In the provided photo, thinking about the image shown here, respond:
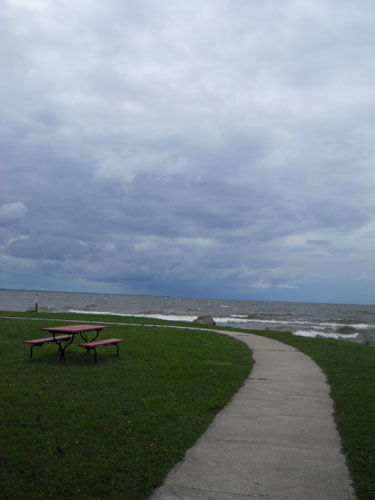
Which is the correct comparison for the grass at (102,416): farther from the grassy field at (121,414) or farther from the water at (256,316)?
the water at (256,316)

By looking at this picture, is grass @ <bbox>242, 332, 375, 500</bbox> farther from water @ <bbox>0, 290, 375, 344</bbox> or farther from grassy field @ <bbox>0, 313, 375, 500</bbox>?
water @ <bbox>0, 290, 375, 344</bbox>

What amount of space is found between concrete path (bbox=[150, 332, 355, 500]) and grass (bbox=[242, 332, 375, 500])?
0.13 metres

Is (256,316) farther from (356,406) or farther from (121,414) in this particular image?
(121,414)

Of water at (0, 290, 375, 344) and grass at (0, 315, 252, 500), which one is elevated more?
grass at (0, 315, 252, 500)

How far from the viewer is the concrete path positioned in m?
4.08

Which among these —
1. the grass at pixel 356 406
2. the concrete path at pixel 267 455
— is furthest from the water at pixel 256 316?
the concrete path at pixel 267 455

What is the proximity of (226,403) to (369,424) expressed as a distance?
2221 mm

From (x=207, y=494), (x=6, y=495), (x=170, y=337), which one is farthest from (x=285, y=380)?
(x=170, y=337)

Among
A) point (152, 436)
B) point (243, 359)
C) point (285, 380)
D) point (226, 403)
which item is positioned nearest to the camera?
point (152, 436)

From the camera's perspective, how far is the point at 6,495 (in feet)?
13.0

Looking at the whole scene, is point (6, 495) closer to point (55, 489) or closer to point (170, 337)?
point (55, 489)

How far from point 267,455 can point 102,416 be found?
2.57m


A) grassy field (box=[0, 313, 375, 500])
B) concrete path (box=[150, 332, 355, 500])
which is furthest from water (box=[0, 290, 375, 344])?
concrete path (box=[150, 332, 355, 500])

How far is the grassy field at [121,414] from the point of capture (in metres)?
4.37
